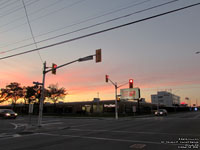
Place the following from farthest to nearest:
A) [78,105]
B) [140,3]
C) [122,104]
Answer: [78,105] < [122,104] < [140,3]

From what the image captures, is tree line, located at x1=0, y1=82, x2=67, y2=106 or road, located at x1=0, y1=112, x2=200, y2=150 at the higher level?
tree line, located at x1=0, y1=82, x2=67, y2=106

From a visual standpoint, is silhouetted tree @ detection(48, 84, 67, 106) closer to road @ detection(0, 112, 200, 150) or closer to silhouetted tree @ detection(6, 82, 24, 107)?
silhouetted tree @ detection(6, 82, 24, 107)

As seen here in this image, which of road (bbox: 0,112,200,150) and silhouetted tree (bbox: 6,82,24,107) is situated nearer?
road (bbox: 0,112,200,150)

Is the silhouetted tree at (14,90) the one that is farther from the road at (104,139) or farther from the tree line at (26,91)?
the road at (104,139)

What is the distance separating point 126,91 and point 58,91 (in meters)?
25.0

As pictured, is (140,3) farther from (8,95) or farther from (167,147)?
(8,95)

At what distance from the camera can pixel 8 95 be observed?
64875mm

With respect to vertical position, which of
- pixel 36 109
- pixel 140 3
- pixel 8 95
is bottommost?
pixel 36 109

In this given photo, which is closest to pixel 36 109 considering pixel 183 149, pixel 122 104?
pixel 122 104

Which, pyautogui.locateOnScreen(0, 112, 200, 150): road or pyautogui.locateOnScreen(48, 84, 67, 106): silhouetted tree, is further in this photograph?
pyautogui.locateOnScreen(48, 84, 67, 106): silhouetted tree

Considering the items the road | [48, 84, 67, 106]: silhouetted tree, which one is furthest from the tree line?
the road

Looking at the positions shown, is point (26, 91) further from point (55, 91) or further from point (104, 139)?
point (104, 139)

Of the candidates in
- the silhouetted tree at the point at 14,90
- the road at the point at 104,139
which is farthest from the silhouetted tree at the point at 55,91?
the road at the point at 104,139

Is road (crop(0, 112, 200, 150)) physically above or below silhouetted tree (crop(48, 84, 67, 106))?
below
